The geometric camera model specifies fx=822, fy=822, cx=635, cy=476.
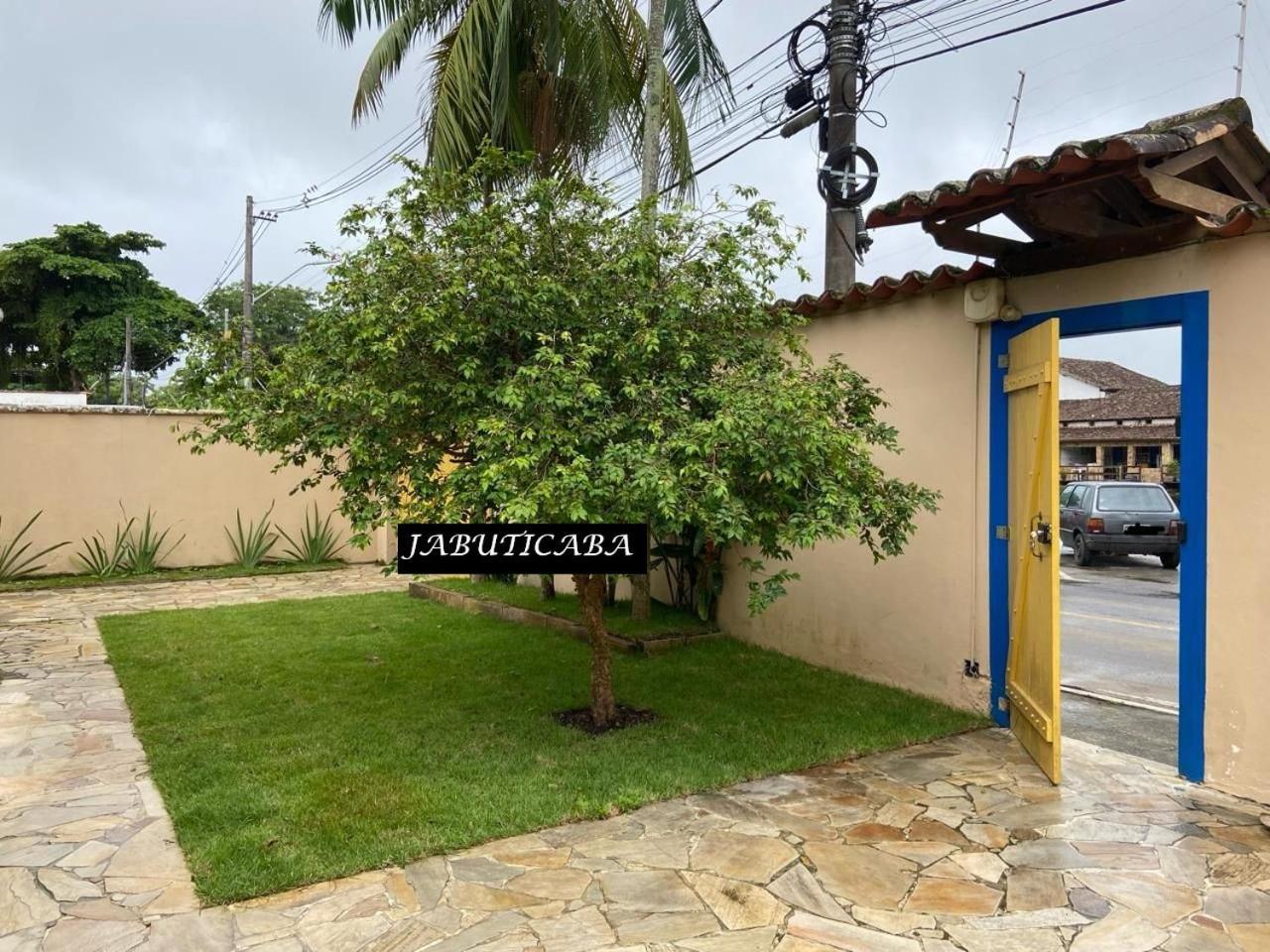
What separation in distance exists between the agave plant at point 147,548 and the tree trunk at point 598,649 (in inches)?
351

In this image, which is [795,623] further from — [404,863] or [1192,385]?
[404,863]

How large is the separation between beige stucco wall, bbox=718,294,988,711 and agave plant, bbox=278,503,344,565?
8637 mm

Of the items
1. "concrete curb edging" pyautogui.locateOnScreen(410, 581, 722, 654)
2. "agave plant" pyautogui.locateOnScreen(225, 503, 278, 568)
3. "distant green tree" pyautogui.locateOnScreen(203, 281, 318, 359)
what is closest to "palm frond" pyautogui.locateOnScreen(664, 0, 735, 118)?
"concrete curb edging" pyautogui.locateOnScreen(410, 581, 722, 654)

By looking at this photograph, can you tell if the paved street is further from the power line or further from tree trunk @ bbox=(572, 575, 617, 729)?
the power line

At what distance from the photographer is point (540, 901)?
2869 mm

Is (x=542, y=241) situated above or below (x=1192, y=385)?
above

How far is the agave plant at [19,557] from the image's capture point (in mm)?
10344

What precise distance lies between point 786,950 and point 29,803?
11.2 feet

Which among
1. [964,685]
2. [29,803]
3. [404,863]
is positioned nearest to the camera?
[404,863]

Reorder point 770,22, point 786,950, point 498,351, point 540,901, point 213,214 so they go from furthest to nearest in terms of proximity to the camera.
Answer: point 213,214 < point 770,22 < point 498,351 < point 540,901 < point 786,950

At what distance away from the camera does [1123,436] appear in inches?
998

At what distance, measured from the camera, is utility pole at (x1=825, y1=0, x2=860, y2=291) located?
7316 mm

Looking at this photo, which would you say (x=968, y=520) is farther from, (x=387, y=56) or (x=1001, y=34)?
(x=387, y=56)

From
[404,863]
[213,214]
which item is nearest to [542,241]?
[404,863]
